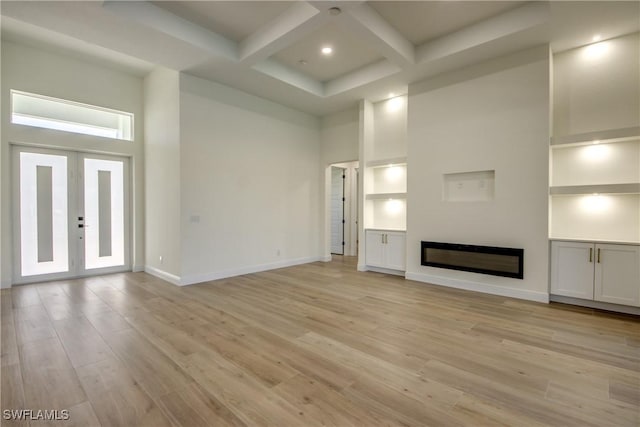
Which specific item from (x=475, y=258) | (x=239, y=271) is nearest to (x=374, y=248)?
(x=475, y=258)

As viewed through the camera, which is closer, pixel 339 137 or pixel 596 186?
pixel 596 186

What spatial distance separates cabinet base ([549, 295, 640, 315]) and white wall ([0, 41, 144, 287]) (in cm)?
724

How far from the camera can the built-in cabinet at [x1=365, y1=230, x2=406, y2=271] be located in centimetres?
565

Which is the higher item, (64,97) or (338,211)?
(64,97)

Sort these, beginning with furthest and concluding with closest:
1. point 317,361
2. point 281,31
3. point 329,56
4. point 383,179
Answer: point 383,179 → point 329,56 → point 281,31 → point 317,361

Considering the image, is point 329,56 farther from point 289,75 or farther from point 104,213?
point 104,213

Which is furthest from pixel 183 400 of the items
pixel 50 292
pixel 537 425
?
pixel 50 292

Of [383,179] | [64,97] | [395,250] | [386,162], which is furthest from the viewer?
[383,179]

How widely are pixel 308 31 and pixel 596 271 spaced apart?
4773 mm

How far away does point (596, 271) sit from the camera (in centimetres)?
372

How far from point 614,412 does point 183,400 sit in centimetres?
278

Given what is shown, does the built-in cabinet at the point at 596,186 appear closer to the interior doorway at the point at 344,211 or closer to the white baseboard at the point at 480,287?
the white baseboard at the point at 480,287

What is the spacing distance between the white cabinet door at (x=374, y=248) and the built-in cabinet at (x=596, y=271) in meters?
2.72

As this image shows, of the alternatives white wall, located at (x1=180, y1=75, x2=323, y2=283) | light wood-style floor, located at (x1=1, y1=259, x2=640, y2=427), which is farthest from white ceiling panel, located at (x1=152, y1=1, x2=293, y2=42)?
light wood-style floor, located at (x1=1, y1=259, x2=640, y2=427)
